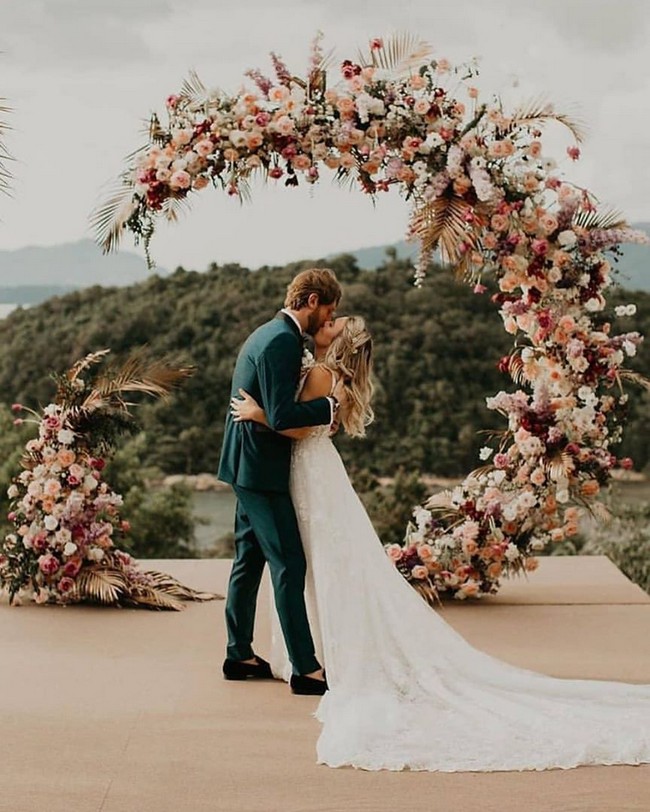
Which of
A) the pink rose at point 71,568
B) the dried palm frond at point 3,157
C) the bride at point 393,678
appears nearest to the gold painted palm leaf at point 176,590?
the pink rose at point 71,568

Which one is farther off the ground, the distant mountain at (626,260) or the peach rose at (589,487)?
the distant mountain at (626,260)

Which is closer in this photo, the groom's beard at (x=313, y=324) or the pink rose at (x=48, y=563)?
the groom's beard at (x=313, y=324)

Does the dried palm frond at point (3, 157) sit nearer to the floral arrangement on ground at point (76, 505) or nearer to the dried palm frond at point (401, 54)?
the floral arrangement on ground at point (76, 505)

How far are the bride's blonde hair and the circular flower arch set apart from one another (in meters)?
0.75

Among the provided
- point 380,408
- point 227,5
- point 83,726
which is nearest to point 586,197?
point 83,726

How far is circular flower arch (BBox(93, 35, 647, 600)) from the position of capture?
5.73m

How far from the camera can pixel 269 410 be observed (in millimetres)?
4762

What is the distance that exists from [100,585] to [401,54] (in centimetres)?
288

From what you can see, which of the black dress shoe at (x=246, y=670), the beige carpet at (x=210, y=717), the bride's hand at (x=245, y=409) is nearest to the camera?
the beige carpet at (x=210, y=717)

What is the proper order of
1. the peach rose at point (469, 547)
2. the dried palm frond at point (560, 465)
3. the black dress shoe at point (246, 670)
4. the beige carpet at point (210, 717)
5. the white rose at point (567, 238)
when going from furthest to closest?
the peach rose at point (469, 547) → the dried palm frond at point (560, 465) → the white rose at point (567, 238) → the black dress shoe at point (246, 670) → the beige carpet at point (210, 717)

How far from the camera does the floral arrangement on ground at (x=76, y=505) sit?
21.1 ft

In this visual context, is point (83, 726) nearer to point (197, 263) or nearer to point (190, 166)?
point (190, 166)

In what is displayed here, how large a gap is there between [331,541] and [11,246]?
7532 mm

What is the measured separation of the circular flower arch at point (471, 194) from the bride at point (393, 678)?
114 centimetres
